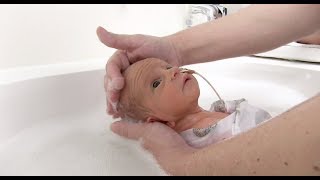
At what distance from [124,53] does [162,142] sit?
30 centimetres

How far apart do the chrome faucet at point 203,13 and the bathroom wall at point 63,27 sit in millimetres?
111

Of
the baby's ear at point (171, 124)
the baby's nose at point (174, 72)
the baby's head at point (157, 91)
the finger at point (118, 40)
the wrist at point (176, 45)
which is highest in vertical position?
the finger at point (118, 40)

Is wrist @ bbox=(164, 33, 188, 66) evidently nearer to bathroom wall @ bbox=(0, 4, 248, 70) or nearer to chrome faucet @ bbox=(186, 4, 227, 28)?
bathroom wall @ bbox=(0, 4, 248, 70)

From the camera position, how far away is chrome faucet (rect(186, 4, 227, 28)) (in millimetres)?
1759

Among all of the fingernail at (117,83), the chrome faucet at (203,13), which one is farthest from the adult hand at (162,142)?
the chrome faucet at (203,13)

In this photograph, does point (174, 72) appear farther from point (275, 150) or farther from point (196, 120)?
point (275, 150)

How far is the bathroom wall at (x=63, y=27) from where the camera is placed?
1344 millimetres

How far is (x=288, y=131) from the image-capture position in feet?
2.17

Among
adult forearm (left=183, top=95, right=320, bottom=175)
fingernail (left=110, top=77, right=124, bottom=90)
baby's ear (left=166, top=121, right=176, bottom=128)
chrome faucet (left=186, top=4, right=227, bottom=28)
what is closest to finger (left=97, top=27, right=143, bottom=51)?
fingernail (left=110, top=77, right=124, bottom=90)

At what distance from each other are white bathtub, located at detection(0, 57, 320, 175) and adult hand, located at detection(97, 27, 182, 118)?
0.14m

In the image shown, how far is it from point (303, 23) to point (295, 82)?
37 cm

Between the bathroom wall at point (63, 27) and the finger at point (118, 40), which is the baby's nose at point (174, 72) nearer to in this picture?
the finger at point (118, 40)
